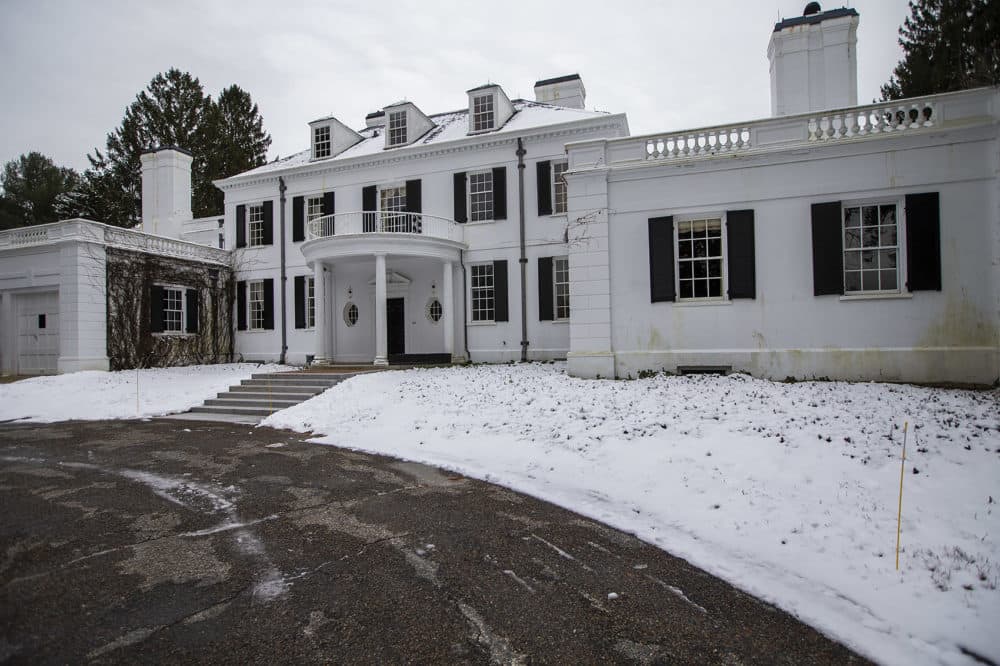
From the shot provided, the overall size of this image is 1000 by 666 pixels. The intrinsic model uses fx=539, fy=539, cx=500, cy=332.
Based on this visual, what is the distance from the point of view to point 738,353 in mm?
11234

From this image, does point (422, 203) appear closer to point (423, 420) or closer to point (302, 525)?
point (423, 420)

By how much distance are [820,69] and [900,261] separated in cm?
663

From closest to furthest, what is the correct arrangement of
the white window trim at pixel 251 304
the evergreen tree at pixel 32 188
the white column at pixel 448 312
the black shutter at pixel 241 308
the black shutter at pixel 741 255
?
the black shutter at pixel 741 255
the white column at pixel 448 312
the white window trim at pixel 251 304
the black shutter at pixel 241 308
the evergreen tree at pixel 32 188

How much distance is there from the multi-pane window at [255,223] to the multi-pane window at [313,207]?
2.29 metres

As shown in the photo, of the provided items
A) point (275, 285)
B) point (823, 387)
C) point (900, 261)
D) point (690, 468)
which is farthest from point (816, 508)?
point (275, 285)

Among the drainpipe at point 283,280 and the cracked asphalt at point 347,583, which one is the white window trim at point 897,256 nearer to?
the cracked asphalt at point 347,583

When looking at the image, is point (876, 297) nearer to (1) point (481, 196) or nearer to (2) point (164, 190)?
(1) point (481, 196)

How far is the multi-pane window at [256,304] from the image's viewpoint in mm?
21422

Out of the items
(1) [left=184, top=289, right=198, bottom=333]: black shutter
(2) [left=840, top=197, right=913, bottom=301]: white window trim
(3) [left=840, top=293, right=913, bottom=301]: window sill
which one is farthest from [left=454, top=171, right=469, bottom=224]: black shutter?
(3) [left=840, top=293, right=913, bottom=301]: window sill

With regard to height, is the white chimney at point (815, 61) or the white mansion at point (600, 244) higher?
the white chimney at point (815, 61)

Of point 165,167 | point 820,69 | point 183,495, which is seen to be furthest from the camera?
point 165,167

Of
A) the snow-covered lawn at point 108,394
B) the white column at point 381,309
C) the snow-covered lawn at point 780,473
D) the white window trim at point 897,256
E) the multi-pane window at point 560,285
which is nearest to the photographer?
the snow-covered lawn at point 780,473

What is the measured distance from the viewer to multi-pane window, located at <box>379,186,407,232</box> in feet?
63.4

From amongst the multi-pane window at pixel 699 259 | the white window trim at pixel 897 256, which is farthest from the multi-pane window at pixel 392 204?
the white window trim at pixel 897 256
